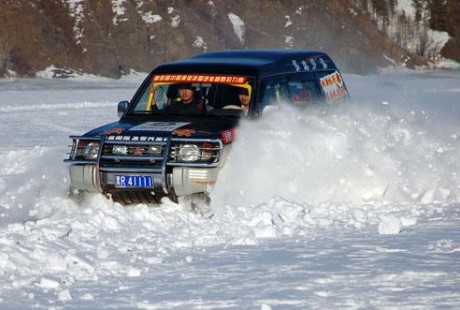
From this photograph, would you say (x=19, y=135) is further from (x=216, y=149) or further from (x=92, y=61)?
(x=92, y=61)

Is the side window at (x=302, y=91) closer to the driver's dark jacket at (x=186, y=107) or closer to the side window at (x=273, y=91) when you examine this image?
the side window at (x=273, y=91)

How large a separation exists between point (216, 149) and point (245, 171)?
1.31 feet

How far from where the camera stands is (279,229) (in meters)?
8.56

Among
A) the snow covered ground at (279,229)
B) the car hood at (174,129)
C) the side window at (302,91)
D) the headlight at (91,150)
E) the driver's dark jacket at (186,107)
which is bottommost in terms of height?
the snow covered ground at (279,229)

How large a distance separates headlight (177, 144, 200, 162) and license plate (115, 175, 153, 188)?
357 mm

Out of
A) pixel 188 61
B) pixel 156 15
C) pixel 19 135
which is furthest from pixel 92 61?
pixel 188 61

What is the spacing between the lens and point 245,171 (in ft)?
31.3

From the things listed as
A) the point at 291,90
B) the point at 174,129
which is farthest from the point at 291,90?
the point at 174,129

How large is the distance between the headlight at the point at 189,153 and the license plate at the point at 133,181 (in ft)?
1.17

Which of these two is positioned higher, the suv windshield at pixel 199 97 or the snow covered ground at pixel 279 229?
the suv windshield at pixel 199 97

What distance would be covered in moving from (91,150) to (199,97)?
4.78 feet

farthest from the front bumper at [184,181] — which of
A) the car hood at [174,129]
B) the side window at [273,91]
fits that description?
the side window at [273,91]

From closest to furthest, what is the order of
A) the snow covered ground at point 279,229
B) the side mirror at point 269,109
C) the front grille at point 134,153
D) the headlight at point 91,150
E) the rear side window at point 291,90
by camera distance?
the snow covered ground at point 279,229
the front grille at point 134,153
the headlight at point 91,150
the side mirror at point 269,109
the rear side window at point 291,90

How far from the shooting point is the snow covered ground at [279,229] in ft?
20.9
